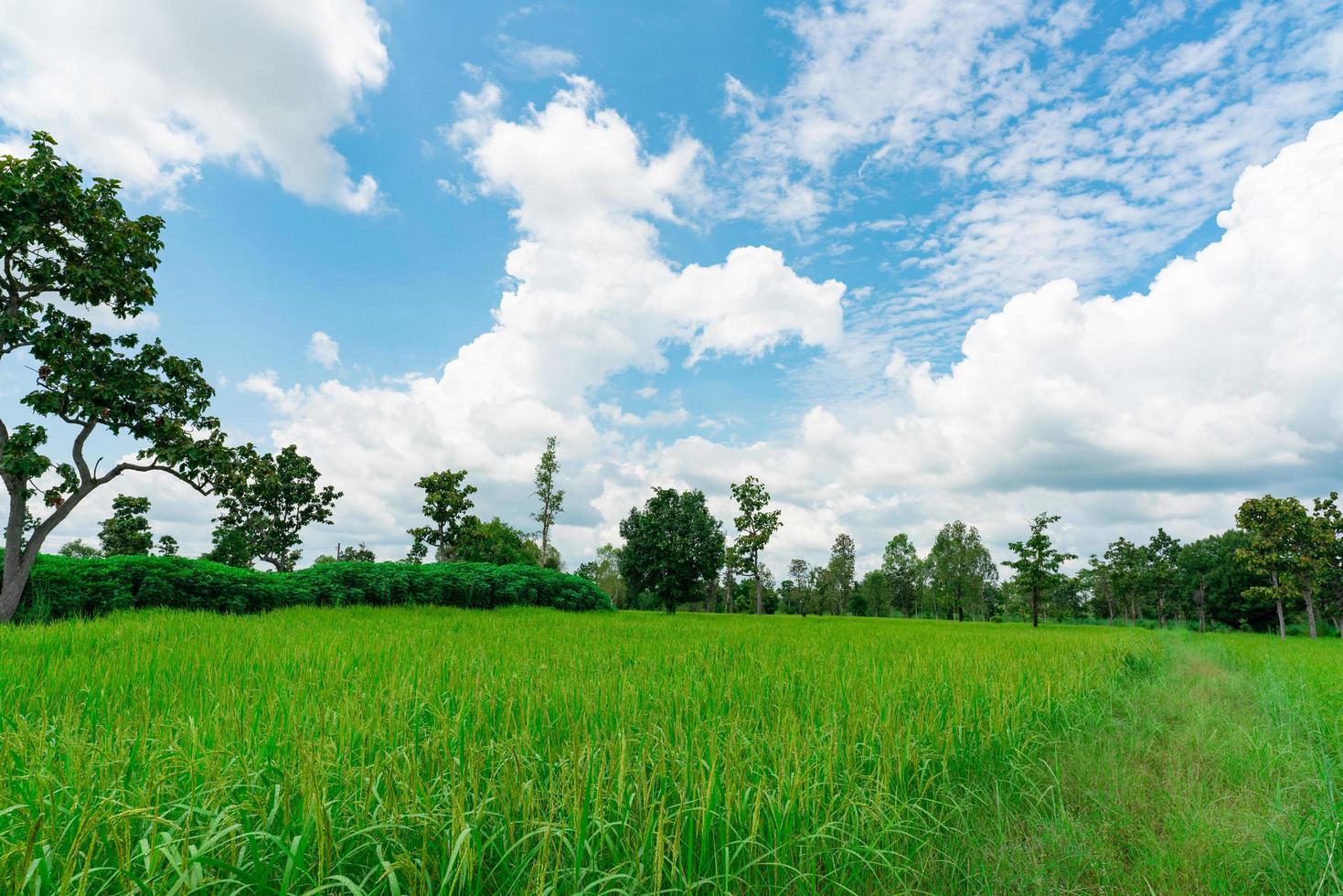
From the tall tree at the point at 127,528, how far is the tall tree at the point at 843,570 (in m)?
66.3

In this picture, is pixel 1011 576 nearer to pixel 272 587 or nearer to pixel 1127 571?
pixel 1127 571

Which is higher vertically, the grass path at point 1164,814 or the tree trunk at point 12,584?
the tree trunk at point 12,584

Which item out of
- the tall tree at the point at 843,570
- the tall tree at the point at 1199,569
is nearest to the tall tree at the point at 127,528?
the tall tree at the point at 843,570

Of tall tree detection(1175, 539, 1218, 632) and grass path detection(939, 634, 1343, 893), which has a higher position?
tall tree detection(1175, 539, 1218, 632)

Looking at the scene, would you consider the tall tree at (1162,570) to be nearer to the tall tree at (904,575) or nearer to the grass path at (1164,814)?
the tall tree at (904,575)

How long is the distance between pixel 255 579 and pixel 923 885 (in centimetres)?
1809

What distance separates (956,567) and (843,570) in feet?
42.5

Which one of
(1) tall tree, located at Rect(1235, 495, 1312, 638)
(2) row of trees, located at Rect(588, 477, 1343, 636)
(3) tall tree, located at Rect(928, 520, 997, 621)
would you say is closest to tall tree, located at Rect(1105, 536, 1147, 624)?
A: (2) row of trees, located at Rect(588, 477, 1343, 636)

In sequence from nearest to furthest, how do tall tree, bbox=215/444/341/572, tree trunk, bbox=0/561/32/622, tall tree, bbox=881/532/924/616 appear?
tree trunk, bbox=0/561/32/622, tall tree, bbox=215/444/341/572, tall tree, bbox=881/532/924/616

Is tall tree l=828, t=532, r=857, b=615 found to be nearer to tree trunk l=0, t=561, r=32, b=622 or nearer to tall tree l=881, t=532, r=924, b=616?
tall tree l=881, t=532, r=924, b=616

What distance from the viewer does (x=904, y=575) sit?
261ft

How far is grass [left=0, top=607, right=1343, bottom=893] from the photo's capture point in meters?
2.31

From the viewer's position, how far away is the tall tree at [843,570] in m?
75.2

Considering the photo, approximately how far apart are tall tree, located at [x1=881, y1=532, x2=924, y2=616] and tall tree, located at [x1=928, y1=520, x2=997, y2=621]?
4.67 m
